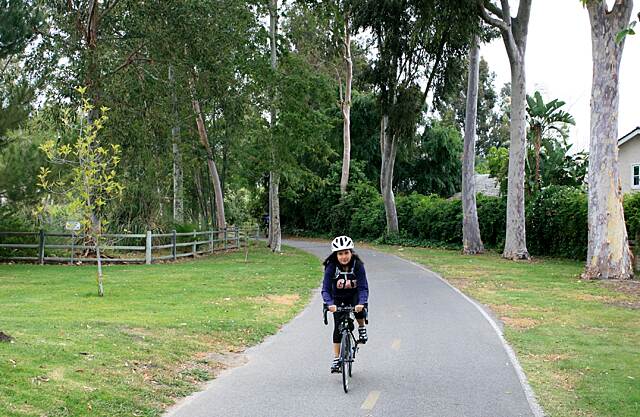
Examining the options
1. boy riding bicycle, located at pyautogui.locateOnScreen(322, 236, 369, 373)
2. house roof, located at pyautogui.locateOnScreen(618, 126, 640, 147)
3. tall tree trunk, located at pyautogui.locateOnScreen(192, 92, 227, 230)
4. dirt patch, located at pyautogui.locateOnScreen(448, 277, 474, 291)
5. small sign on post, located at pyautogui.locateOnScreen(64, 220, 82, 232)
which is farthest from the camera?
house roof, located at pyautogui.locateOnScreen(618, 126, 640, 147)

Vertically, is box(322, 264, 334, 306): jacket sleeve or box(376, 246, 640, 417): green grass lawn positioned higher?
box(322, 264, 334, 306): jacket sleeve

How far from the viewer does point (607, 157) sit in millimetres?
20422

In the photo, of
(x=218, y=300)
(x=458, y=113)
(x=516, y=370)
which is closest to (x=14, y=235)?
(x=218, y=300)

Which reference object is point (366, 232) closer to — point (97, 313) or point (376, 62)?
point (376, 62)

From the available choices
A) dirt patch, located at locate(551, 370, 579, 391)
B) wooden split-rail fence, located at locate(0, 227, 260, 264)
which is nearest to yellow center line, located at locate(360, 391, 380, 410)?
dirt patch, located at locate(551, 370, 579, 391)

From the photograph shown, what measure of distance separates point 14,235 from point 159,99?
7471mm

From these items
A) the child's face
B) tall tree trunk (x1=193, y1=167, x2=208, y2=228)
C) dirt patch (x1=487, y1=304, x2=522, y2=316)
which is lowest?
dirt patch (x1=487, y1=304, x2=522, y2=316)

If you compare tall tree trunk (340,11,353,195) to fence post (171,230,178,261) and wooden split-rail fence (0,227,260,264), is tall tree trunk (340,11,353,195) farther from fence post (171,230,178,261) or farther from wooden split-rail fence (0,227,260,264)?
fence post (171,230,178,261)

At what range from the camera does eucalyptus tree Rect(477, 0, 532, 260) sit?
2761cm

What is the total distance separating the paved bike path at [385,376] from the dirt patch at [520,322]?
452 mm

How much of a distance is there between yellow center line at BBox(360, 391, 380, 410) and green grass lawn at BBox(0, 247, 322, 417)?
2.01 metres

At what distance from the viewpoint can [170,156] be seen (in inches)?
1150

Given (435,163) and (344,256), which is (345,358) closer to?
(344,256)

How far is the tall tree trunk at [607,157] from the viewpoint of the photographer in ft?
66.4
